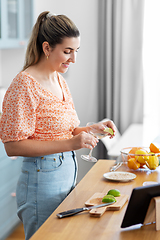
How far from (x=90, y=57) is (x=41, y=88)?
2.55m

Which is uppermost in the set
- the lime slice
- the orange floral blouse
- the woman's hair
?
the woman's hair

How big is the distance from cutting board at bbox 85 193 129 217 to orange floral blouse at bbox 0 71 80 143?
331 mm

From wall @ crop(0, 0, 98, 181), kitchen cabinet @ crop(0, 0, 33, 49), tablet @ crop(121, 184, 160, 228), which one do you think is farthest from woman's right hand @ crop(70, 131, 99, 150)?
wall @ crop(0, 0, 98, 181)

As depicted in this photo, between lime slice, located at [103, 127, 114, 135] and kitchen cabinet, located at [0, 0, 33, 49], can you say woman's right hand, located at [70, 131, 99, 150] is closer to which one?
lime slice, located at [103, 127, 114, 135]

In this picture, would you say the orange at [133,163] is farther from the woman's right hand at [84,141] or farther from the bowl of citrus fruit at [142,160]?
the woman's right hand at [84,141]

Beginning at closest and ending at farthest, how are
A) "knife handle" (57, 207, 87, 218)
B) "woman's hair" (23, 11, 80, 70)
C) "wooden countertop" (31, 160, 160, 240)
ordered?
"wooden countertop" (31, 160, 160, 240), "knife handle" (57, 207, 87, 218), "woman's hair" (23, 11, 80, 70)

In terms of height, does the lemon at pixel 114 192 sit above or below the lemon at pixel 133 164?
above

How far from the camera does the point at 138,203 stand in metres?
1.14

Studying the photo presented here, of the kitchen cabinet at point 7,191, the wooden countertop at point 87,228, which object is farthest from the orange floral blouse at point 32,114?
the kitchen cabinet at point 7,191

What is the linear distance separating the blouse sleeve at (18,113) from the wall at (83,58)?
235 cm

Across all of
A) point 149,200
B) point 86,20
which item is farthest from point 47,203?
point 86,20

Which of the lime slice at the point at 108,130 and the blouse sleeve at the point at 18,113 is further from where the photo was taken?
the lime slice at the point at 108,130

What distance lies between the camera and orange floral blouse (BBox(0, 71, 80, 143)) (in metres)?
1.45

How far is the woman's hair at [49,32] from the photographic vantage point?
5.06 feet
